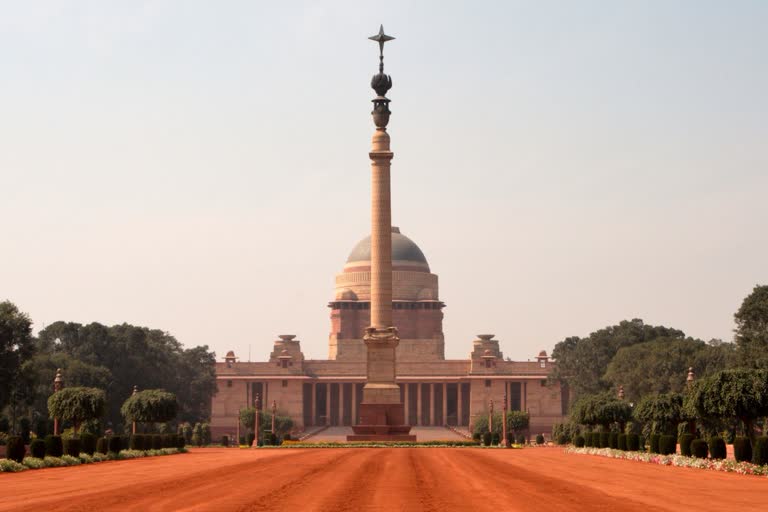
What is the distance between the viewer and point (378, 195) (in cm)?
10144

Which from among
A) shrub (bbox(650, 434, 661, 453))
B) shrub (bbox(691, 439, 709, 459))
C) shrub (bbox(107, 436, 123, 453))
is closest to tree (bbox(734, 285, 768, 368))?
shrub (bbox(650, 434, 661, 453))

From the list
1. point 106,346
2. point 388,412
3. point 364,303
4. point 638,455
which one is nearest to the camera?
point 638,455

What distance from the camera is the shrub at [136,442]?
6969 cm

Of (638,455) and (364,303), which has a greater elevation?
(364,303)

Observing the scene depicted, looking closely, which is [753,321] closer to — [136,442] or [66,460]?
[136,442]

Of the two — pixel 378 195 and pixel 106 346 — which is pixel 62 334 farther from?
pixel 378 195

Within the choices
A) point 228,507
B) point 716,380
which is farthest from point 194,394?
point 228,507

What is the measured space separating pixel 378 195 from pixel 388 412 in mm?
17850

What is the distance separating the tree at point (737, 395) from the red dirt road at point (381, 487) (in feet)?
10.9

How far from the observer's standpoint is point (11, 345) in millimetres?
90438

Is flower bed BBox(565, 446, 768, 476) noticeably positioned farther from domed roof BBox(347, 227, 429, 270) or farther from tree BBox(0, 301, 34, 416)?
domed roof BBox(347, 227, 429, 270)

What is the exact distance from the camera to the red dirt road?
3086cm

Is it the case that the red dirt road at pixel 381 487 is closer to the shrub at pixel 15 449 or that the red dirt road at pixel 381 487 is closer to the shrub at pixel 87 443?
the shrub at pixel 15 449

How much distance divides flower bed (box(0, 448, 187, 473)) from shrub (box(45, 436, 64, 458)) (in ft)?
1.42
